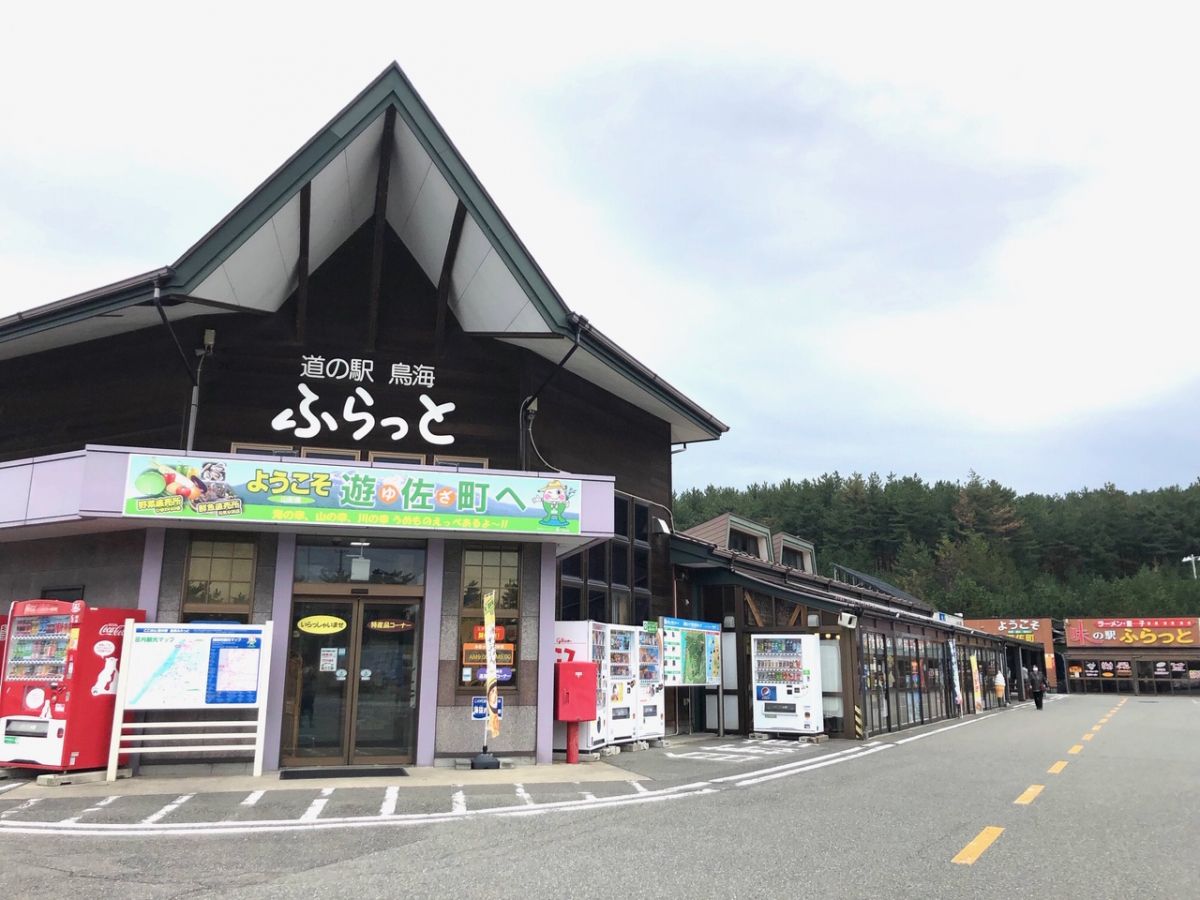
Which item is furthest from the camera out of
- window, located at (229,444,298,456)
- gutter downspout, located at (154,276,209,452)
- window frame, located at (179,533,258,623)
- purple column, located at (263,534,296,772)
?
window, located at (229,444,298,456)

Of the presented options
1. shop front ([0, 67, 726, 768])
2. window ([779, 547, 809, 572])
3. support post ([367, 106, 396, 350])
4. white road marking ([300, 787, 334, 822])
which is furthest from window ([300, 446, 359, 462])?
window ([779, 547, 809, 572])

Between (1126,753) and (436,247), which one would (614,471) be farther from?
(1126,753)

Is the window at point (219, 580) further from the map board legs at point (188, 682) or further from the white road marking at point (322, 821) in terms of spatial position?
the white road marking at point (322, 821)

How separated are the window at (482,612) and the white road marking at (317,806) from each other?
2753 mm

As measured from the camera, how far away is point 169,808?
27.6ft

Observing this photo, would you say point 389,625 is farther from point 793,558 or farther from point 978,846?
point 793,558

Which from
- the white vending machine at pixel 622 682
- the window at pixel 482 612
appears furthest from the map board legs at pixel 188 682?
the white vending machine at pixel 622 682

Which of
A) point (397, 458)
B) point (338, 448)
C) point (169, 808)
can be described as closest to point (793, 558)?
point (397, 458)

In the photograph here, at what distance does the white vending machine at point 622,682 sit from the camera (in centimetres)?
1380

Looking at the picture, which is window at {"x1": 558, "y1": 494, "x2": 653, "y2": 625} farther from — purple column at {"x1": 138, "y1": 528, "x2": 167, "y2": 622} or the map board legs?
purple column at {"x1": 138, "y1": 528, "x2": 167, "y2": 622}

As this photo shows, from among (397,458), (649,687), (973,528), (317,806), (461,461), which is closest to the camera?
(317,806)

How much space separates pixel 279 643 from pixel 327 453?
9.19ft

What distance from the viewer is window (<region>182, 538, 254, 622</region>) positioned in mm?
11352

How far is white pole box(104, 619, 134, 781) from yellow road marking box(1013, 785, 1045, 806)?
10472 millimetres
